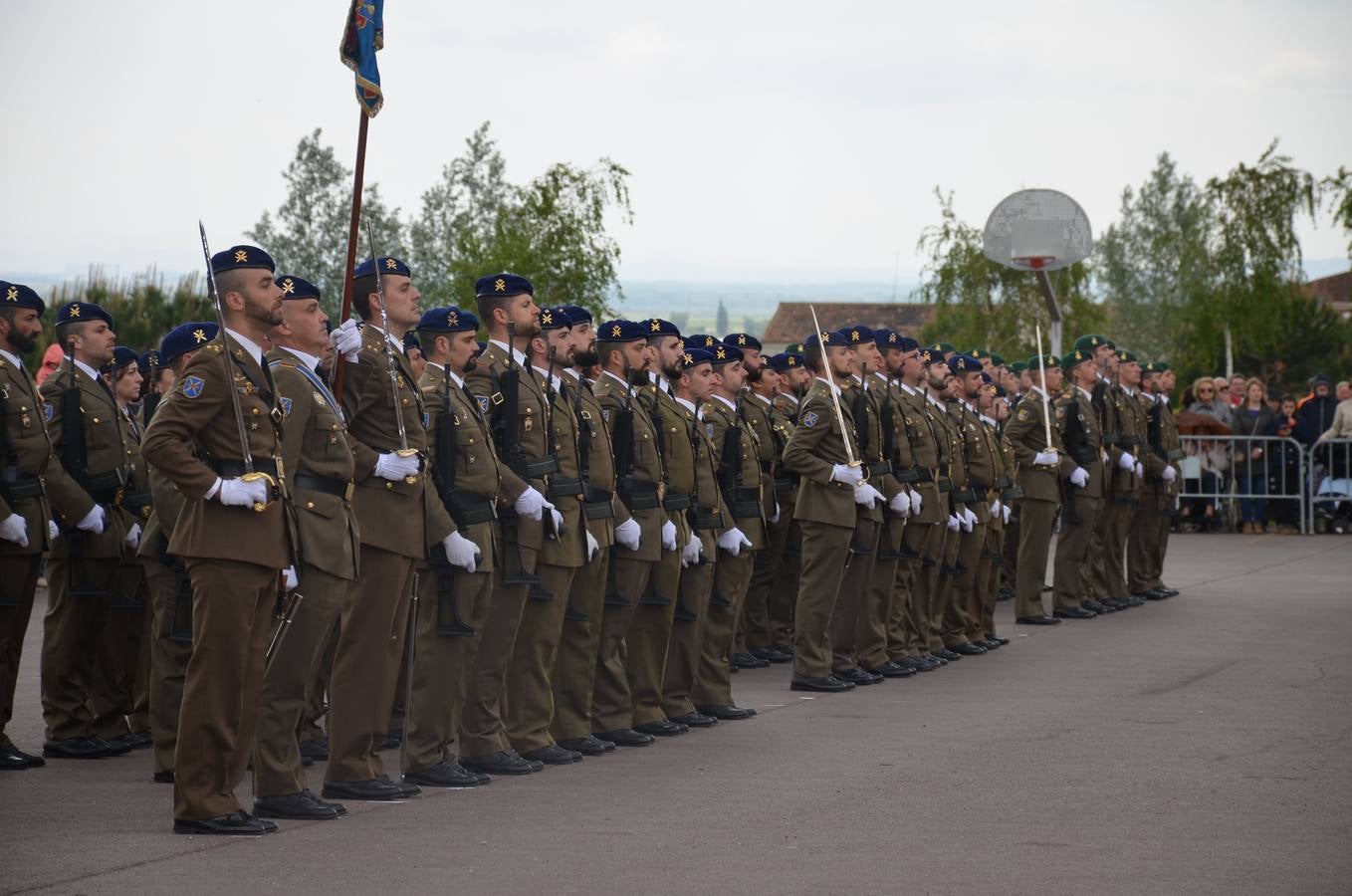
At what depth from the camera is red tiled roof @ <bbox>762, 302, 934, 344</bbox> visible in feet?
347

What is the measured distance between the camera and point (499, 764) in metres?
8.70

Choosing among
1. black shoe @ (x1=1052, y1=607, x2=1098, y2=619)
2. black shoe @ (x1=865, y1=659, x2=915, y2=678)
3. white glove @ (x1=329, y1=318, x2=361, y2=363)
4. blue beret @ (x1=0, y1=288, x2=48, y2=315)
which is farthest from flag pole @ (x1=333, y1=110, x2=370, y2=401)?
black shoe @ (x1=1052, y1=607, x2=1098, y2=619)

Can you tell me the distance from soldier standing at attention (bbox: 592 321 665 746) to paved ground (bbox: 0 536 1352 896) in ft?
1.27

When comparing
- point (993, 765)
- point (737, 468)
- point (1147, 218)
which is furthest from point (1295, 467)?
point (1147, 218)

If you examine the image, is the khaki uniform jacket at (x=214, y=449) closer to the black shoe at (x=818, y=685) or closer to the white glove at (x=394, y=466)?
the white glove at (x=394, y=466)

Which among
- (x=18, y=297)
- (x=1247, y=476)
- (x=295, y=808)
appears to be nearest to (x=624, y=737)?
(x=295, y=808)

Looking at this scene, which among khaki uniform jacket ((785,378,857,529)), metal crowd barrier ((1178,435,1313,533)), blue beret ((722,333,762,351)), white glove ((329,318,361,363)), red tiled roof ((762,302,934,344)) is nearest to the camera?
white glove ((329,318,361,363))

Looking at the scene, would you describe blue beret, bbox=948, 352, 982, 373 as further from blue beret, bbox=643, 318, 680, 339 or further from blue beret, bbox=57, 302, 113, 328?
blue beret, bbox=57, 302, 113, 328

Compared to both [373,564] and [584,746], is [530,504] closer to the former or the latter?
[373,564]

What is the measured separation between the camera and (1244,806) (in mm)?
7777

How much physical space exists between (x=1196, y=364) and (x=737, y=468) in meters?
34.1

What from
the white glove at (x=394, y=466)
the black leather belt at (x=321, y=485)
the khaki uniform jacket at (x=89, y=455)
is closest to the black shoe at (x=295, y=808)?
the black leather belt at (x=321, y=485)

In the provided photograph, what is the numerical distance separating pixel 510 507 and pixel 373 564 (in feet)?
3.24

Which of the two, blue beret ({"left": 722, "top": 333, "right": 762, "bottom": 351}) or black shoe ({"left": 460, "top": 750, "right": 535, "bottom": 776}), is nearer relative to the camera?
black shoe ({"left": 460, "top": 750, "right": 535, "bottom": 776})
